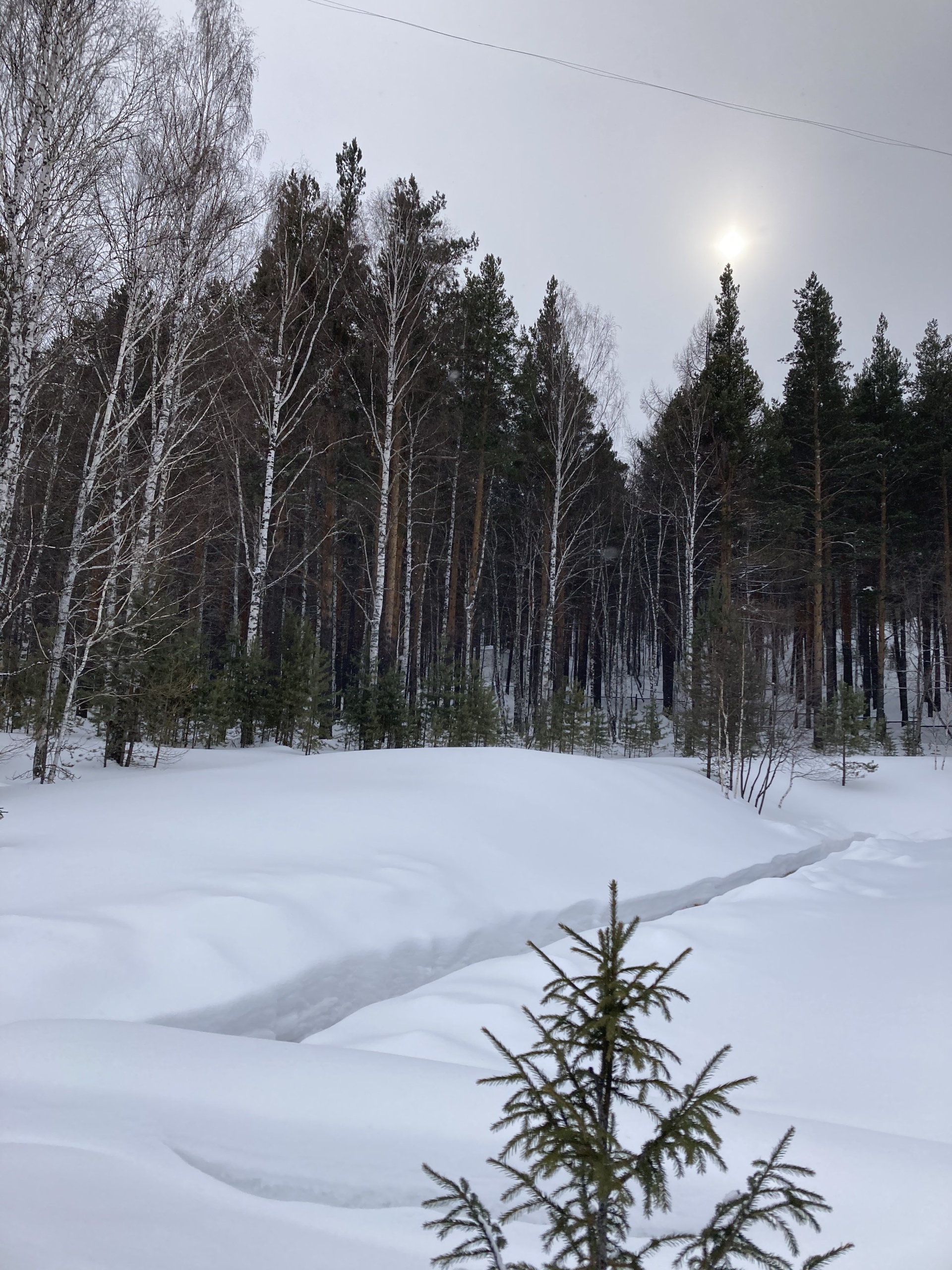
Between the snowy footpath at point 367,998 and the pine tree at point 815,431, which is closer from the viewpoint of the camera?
the snowy footpath at point 367,998

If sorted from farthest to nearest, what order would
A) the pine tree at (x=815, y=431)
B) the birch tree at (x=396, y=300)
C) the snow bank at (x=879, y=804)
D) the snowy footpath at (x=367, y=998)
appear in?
the pine tree at (x=815, y=431), the birch tree at (x=396, y=300), the snow bank at (x=879, y=804), the snowy footpath at (x=367, y=998)

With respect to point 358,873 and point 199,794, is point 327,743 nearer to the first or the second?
point 199,794

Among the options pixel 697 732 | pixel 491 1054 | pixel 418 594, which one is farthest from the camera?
pixel 418 594

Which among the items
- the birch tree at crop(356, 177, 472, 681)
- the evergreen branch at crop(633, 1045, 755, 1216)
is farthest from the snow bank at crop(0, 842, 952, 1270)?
the birch tree at crop(356, 177, 472, 681)

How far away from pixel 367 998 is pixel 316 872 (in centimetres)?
99

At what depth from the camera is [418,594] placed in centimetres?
2000

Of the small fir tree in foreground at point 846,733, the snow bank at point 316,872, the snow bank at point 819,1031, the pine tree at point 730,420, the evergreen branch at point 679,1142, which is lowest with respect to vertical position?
the snow bank at point 819,1031

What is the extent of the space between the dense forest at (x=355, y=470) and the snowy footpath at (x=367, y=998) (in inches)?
120

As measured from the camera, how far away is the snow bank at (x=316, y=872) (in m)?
3.28

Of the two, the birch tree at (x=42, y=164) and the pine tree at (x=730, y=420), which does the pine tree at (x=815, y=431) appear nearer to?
the pine tree at (x=730, y=420)

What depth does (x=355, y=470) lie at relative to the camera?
1684cm

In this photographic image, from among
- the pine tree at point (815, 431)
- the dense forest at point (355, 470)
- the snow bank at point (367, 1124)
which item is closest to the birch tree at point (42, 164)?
the dense forest at point (355, 470)

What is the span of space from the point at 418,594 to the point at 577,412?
23.4 feet

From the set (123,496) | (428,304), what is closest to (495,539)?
(428,304)
